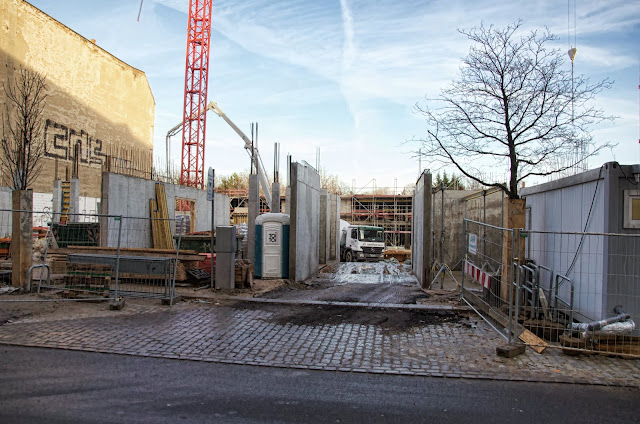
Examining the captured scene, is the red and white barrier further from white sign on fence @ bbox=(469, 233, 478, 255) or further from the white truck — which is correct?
the white truck

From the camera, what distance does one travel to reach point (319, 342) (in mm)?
7234

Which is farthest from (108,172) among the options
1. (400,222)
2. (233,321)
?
(400,222)

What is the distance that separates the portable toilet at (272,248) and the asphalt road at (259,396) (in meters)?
7.91

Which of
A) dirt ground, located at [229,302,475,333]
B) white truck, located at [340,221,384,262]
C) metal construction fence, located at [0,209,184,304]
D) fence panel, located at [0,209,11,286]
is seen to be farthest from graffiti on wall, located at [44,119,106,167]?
dirt ground, located at [229,302,475,333]

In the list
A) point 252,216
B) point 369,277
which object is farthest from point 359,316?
point 252,216

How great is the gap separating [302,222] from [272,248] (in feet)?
3.98

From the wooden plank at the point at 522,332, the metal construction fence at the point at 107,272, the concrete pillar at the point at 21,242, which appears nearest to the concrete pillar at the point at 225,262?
the metal construction fence at the point at 107,272

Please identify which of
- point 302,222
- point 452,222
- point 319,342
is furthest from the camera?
point 452,222

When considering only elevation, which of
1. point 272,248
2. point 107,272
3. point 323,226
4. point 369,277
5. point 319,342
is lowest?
point 369,277

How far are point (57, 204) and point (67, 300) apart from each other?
12.8 m

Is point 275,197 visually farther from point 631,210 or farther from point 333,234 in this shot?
point 631,210

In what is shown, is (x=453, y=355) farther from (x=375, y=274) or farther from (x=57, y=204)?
(x=57, y=204)

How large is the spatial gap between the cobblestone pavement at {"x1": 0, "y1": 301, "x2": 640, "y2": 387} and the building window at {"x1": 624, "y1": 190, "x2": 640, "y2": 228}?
2092 mm

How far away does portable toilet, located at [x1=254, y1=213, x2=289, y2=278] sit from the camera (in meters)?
14.0
